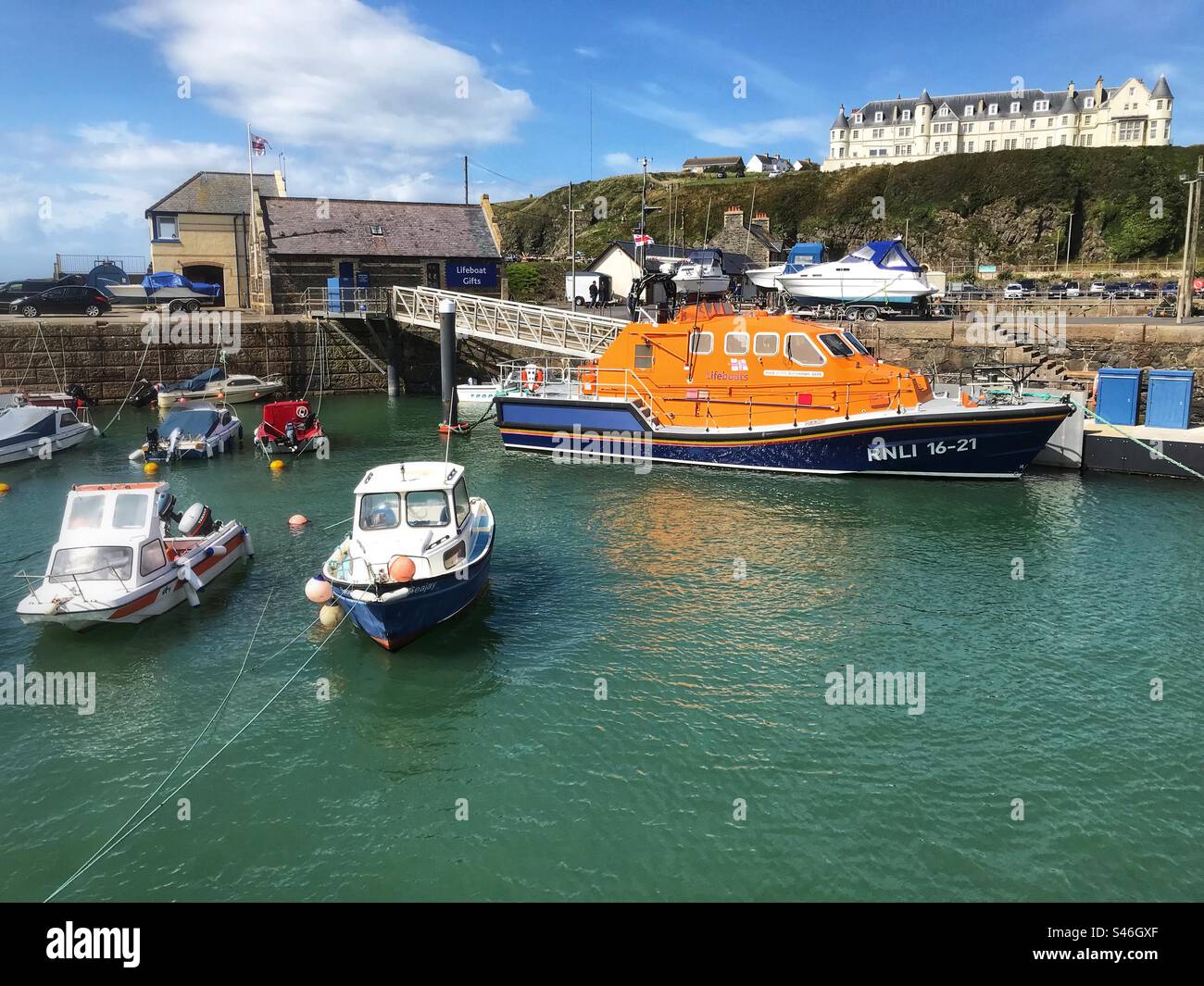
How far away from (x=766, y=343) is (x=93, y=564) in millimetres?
14711

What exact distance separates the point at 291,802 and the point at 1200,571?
14.1 meters

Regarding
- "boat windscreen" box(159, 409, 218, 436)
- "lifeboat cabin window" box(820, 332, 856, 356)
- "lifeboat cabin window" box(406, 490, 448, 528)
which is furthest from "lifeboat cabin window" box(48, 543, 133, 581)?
"lifeboat cabin window" box(820, 332, 856, 356)

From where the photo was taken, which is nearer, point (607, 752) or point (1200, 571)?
point (607, 752)

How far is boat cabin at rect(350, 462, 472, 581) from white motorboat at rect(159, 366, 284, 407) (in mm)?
19065

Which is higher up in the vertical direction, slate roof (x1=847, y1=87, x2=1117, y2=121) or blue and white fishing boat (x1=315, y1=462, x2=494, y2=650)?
slate roof (x1=847, y1=87, x2=1117, y2=121)

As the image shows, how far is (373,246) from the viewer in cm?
3900

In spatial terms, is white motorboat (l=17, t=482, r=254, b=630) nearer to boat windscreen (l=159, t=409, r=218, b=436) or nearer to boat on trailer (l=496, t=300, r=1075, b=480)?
boat windscreen (l=159, t=409, r=218, b=436)

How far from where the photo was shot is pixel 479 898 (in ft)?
24.0

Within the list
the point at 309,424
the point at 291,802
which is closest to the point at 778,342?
the point at 309,424

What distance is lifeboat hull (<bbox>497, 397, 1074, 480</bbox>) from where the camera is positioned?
19.2 m
